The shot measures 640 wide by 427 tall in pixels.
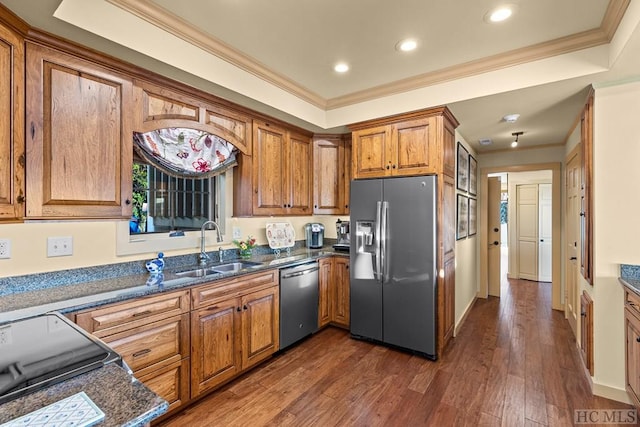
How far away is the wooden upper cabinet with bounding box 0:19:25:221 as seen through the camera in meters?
1.56

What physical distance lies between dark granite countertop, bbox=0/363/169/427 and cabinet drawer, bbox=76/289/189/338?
2.76ft

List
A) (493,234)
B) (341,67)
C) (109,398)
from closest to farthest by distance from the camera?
(109,398), (341,67), (493,234)

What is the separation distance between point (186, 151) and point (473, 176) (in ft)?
13.2

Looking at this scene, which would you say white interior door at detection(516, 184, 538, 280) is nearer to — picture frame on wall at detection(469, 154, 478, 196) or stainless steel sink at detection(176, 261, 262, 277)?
picture frame on wall at detection(469, 154, 478, 196)

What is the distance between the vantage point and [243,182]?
3.02 m

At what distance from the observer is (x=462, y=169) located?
151 inches

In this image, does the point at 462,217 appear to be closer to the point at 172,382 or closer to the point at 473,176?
the point at 473,176

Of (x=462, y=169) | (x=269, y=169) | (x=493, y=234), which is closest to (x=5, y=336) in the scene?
(x=269, y=169)

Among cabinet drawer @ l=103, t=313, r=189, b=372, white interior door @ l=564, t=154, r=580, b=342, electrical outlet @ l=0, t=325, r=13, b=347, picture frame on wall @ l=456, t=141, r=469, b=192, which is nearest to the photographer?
electrical outlet @ l=0, t=325, r=13, b=347

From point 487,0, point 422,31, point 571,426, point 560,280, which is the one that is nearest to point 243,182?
point 422,31

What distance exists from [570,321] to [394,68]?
3.71 meters

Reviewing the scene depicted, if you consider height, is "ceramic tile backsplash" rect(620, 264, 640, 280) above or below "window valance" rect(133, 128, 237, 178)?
below

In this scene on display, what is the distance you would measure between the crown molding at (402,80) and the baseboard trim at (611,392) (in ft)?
8.34

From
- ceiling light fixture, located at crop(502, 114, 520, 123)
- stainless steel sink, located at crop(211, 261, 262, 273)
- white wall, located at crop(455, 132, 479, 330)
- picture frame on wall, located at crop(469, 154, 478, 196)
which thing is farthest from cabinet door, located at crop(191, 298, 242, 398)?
picture frame on wall, located at crop(469, 154, 478, 196)
